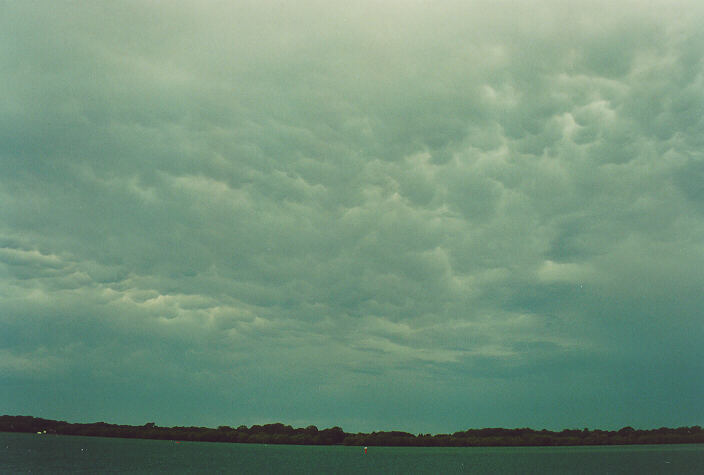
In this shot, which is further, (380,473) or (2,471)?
(380,473)

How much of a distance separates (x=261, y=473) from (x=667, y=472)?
291 feet

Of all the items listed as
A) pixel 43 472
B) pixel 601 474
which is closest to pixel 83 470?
pixel 43 472

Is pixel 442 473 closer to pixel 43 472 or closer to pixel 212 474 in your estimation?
pixel 212 474

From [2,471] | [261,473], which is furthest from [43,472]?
[261,473]

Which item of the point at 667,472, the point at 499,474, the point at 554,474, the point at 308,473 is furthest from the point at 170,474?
the point at 667,472

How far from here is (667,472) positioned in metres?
121

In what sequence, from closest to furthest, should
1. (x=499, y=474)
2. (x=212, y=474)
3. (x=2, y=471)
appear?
(x=2, y=471) < (x=212, y=474) < (x=499, y=474)

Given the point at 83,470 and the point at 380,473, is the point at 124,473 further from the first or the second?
the point at 380,473

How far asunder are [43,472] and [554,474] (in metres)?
106

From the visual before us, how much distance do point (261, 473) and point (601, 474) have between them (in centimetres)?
7517

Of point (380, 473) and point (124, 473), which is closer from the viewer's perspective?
point (124, 473)

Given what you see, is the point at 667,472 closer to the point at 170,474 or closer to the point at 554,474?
the point at 554,474

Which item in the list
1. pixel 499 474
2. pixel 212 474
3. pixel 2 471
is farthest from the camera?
pixel 499 474

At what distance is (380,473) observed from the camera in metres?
127
